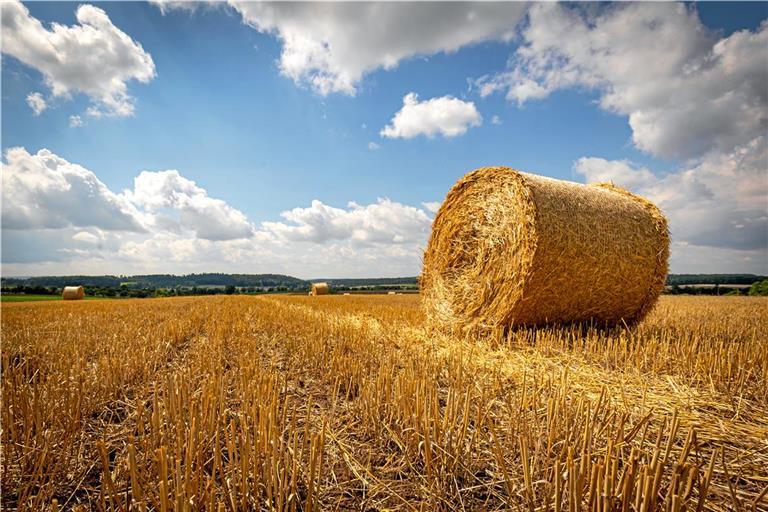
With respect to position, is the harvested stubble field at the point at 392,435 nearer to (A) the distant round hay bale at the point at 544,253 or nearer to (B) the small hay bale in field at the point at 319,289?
(A) the distant round hay bale at the point at 544,253

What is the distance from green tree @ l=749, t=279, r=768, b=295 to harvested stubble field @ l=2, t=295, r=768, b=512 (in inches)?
1090

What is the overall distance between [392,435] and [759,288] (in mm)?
32991

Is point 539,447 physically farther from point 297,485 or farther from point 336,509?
point 297,485

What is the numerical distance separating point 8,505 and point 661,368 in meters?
5.29

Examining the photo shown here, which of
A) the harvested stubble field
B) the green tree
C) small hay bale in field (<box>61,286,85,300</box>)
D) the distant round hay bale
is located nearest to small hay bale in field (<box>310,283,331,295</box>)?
small hay bale in field (<box>61,286,85,300</box>)

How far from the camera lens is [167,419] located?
2.47 meters

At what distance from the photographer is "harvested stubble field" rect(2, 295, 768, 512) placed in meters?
1.69

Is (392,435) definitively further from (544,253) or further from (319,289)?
(319,289)

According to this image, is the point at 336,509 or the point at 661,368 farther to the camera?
the point at 661,368

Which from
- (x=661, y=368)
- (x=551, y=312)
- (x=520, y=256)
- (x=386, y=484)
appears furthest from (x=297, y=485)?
(x=551, y=312)

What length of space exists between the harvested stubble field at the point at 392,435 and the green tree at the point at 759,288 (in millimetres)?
27697

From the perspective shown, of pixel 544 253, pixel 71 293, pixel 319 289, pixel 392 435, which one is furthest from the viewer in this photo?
pixel 319 289

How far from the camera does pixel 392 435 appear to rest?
2.40 m

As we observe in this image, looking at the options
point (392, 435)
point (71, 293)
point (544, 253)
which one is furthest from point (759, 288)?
point (71, 293)
